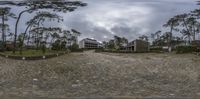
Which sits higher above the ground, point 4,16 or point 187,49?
point 4,16

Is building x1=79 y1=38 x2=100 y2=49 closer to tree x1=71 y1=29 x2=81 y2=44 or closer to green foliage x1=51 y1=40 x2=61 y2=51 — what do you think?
tree x1=71 y1=29 x2=81 y2=44

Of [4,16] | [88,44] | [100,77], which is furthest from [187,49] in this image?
[4,16]

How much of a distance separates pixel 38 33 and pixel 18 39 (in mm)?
1395

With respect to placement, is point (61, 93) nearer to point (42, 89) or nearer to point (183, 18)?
point (42, 89)

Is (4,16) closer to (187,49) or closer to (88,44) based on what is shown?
(88,44)

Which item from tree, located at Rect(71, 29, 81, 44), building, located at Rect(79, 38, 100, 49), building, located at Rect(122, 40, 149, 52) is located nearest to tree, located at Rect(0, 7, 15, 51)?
tree, located at Rect(71, 29, 81, 44)

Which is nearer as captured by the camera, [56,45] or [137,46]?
[137,46]

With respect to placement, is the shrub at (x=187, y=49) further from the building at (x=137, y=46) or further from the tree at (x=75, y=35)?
the tree at (x=75, y=35)

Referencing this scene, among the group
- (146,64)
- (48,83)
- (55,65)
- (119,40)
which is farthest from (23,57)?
(119,40)

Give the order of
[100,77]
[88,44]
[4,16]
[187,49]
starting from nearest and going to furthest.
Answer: [100,77] < [187,49] < [4,16] < [88,44]

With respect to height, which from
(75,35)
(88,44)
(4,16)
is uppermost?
(4,16)

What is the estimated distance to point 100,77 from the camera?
44.2ft

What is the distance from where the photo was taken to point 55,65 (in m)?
14.6

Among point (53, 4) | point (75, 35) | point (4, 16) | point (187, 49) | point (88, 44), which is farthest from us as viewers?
point (88, 44)
